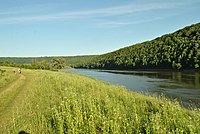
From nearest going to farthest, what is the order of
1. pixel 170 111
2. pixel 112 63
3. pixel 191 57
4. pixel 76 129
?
pixel 76 129
pixel 170 111
pixel 191 57
pixel 112 63

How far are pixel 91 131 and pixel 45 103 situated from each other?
7.66m

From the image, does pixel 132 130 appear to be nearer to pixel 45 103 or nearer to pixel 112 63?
pixel 45 103

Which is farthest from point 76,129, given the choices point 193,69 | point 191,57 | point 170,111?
point 191,57

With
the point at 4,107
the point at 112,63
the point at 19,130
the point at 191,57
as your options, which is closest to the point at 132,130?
the point at 19,130

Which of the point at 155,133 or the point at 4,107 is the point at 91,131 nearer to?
the point at 155,133

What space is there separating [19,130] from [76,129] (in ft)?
8.11

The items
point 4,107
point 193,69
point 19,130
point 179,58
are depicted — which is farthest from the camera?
point 179,58

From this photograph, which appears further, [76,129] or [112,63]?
[112,63]

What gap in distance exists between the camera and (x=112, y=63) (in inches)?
6811

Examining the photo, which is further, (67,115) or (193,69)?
(193,69)

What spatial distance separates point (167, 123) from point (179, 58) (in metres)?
90.9

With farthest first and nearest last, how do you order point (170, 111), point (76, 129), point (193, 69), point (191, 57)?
1. point (191, 57)
2. point (193, 69)
3. point (170, 111)
4. point (76, 129)

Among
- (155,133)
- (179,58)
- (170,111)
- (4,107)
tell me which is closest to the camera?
(155,133)

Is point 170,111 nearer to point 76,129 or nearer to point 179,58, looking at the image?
point 76,129
